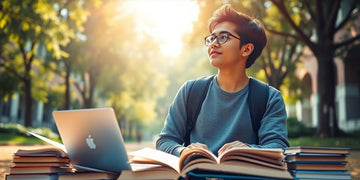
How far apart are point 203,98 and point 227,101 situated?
0.59ft

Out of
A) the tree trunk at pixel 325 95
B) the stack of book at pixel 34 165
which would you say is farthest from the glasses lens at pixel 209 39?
the tree trunk at pixel 325 95

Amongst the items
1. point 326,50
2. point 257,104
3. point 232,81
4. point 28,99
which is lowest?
point 257,104

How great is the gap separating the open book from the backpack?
0.64 meters

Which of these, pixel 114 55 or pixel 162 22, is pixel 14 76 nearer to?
pixel 114 55

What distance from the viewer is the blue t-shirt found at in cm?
265

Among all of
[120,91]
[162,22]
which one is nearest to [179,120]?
[162,22]

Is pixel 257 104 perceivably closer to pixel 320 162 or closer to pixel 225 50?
pixel 225 50

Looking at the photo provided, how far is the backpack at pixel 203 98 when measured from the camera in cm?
272

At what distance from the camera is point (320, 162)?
2.15 meters

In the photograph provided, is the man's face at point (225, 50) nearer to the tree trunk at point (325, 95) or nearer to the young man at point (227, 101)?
the young man at point (227, 101)

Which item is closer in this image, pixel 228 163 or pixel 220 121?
pixel 228 163

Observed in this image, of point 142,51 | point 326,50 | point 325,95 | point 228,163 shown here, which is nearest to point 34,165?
point 228,163

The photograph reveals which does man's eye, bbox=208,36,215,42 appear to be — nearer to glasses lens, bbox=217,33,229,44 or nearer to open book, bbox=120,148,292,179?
glasses lens, bbox=217,33,229,44

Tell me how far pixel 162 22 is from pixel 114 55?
4.01 metres
